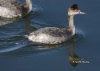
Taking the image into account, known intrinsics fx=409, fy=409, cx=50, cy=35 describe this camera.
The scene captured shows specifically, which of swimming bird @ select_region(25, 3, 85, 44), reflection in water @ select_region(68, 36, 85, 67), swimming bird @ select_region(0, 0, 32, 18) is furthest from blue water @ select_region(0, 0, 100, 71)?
swimming bird @ select_region(0, 0, 32, 18)

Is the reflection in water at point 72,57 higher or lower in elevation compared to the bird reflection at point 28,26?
lower

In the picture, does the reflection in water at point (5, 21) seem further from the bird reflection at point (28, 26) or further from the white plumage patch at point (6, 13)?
the bird reflection at point (28, 26)

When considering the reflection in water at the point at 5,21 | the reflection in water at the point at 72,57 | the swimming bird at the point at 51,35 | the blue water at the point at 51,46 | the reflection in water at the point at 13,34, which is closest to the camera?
the blue water at the point at 51,46

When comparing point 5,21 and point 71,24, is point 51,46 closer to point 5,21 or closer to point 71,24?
point 71,24

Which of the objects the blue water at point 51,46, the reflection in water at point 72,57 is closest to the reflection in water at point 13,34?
the blue water at point 51,46

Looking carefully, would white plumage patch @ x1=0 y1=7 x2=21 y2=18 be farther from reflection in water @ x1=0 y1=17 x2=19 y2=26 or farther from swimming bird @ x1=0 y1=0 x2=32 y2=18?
reflection in water @ x1=0 y1=17 x2=19 y2=26

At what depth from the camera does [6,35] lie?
43.2 ft

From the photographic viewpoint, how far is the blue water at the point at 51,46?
11867 millimetres

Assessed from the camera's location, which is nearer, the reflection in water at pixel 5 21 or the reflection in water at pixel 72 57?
the reflection in water at pixel 72 57

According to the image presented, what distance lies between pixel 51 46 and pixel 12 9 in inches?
115

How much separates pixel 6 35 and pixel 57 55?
1.93 m

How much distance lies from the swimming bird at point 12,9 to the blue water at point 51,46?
268mm

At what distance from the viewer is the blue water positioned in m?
11.9

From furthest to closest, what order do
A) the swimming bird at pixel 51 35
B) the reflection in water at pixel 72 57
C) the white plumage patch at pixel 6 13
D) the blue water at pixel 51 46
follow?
the white plumage patch at pixel 6 13 → the swimming bird at pixel 51 35 → the reflection in water at pixel 72 57 → the blue water at pixel 51 46
